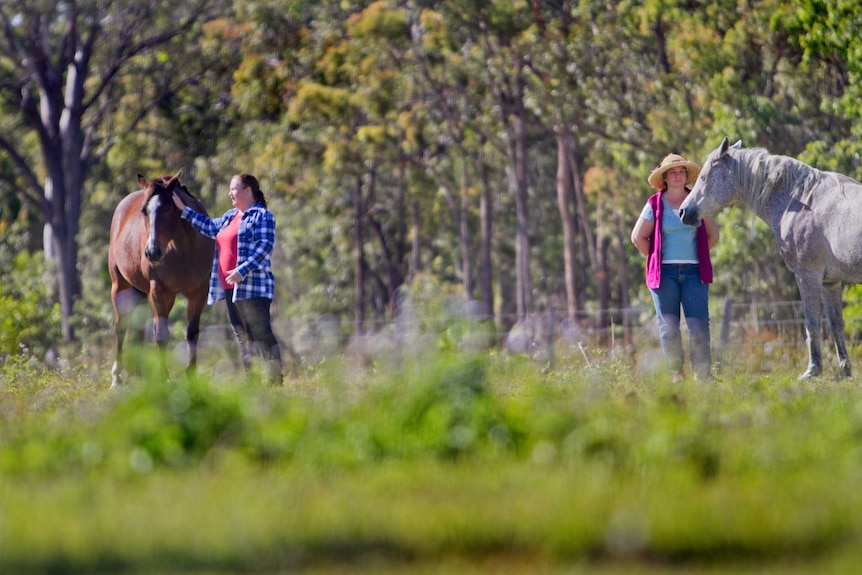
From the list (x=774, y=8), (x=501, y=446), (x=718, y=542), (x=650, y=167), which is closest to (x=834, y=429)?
(x=501, y=446)

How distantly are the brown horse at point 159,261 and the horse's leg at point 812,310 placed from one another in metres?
5.45

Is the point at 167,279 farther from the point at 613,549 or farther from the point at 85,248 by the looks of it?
the point at 85,248

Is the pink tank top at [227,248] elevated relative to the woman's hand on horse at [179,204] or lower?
lower

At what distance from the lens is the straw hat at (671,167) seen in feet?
36.7

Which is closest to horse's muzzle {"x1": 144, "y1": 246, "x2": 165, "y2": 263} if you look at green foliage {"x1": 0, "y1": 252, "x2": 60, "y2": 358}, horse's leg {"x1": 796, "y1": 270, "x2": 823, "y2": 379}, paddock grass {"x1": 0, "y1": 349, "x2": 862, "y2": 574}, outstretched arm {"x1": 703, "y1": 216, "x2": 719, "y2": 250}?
green foliage {"x1": 0, "y1": 252, "x2": 60, "y2": 358}

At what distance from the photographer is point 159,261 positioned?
39.5ft

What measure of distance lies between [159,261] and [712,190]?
505cm

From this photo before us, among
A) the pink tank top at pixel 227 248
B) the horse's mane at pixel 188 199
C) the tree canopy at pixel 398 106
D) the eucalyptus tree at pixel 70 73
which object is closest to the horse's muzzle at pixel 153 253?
the pink tank top at pixel 227 248

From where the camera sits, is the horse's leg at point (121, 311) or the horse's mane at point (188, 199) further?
the horse's leg at point (121, 311)

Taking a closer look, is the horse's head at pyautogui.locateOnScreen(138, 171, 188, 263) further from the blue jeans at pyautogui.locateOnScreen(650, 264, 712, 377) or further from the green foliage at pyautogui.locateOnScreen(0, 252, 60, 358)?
the blue jeans at pyautogui.locateOnScreen(650, 264, 712, 377)

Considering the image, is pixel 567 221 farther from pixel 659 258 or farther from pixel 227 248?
pixel 659 258

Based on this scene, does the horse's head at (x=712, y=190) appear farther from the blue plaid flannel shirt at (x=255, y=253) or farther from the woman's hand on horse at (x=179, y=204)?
the woman's hand on horse at (x=179, y=204)

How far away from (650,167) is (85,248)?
3135cm

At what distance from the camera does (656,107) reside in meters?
30.3
